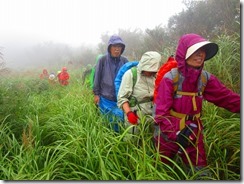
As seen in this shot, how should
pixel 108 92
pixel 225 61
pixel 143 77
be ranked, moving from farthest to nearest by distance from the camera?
pixel 108 92 < pixel 225 61 < pixel 143 77

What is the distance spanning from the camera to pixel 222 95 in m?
1.90

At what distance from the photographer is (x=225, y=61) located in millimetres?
2775

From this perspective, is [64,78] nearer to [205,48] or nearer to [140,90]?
[140,90]

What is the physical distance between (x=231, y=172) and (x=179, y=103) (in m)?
0.66

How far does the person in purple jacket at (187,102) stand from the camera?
178cm

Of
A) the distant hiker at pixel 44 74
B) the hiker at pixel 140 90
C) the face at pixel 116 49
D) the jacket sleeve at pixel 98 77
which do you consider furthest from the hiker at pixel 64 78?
the hiker at pixel 140 90

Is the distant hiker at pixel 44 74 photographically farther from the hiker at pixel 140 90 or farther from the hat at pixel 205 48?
the hat at pixel 205 48

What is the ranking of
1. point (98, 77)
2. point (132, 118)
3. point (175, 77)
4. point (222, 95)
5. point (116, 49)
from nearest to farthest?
point (175, 77), point (222, 95), point (132, 118), point (116, 49), point (98, 77)

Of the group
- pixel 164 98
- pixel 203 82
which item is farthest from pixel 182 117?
pixel 203 82

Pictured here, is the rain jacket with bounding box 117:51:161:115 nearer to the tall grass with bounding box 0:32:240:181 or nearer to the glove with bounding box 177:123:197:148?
the tall grass with bounding box 0:32:240:181

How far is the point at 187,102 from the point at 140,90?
0.59m

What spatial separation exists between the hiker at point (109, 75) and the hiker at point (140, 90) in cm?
64

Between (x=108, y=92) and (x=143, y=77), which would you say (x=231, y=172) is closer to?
(x=143, y=77)

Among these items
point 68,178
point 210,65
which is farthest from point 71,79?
point 68,178
